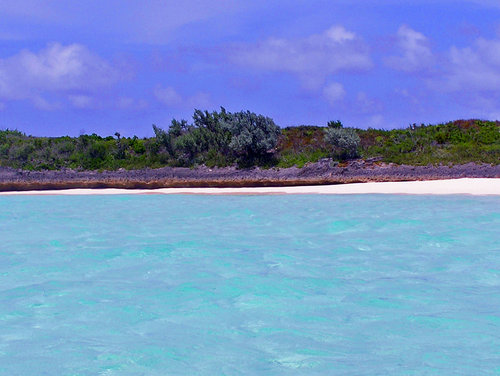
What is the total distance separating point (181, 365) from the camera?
3559mm

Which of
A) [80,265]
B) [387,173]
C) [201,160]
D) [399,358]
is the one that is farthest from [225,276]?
[201,160]

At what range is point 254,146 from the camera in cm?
2480

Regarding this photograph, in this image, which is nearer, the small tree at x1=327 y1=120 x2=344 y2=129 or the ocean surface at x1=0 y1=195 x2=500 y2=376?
the ocean surface at x1=0 y1=195 x2=500 y2=376

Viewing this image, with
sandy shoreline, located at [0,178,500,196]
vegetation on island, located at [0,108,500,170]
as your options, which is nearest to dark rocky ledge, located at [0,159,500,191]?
vegetation on island, located at [0,108,500,170]

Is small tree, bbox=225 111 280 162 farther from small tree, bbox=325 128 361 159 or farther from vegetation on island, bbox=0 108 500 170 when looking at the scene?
small tree, bbox=325 128 361 159

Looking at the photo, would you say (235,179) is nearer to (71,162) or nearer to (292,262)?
(71,162)

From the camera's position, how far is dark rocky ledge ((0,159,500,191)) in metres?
20.0

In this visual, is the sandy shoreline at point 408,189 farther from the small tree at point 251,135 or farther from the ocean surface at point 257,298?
the small tree at point 251,135

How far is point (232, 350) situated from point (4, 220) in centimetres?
1075

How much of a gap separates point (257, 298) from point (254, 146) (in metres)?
19.9

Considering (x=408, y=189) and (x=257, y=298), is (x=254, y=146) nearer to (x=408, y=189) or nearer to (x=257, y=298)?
(x=408, y=189)

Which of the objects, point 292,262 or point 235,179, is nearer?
point 292,262

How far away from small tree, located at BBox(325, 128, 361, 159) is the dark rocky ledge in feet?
3.02

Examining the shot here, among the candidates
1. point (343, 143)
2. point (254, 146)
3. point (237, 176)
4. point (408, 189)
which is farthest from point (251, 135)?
point (408, 189)
